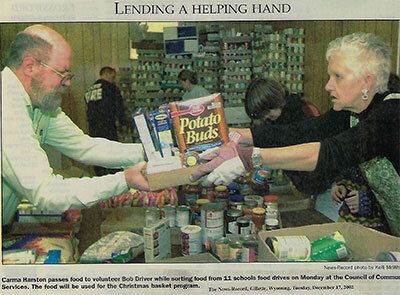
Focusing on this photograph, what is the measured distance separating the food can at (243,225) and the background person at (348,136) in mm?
112

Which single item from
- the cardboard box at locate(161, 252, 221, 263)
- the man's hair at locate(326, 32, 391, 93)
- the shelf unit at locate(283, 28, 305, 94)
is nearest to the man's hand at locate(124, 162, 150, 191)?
the cardboard box at locate(161, 252, 221, 263)

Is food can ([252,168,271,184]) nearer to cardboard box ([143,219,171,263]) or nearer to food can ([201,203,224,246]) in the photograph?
food can ([201,203,224,246])

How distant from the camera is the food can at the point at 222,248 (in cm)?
141

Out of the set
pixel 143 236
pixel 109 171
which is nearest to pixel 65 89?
pixel 109 171

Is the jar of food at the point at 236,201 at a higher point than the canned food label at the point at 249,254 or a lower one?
higher

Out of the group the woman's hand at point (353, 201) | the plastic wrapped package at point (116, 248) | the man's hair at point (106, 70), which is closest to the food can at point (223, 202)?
the plastic wrapped package at point (116, 248)

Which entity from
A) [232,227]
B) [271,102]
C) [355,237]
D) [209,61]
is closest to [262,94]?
[271,102]

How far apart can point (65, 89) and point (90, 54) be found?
0.38 ft

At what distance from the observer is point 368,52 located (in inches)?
54.5

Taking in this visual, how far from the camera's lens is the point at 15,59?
1377mm

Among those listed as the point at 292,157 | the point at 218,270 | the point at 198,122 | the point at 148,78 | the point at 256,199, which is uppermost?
the point at 148,78

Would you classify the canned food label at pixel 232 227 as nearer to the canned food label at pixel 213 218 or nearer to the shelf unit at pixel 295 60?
the canned food label at pixel 213 218

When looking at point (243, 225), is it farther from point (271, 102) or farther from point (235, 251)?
point (271, 102)

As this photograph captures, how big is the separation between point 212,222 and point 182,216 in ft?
0.28
